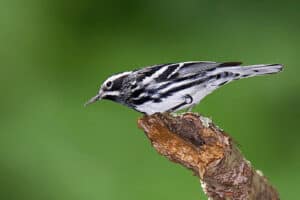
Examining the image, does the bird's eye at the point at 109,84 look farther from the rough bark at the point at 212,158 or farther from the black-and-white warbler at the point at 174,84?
the rough bark at the point at 212,158

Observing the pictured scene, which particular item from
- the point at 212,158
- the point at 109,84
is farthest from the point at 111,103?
the point at 212,158

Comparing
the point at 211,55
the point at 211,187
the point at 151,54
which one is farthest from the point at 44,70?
the point at 211,187

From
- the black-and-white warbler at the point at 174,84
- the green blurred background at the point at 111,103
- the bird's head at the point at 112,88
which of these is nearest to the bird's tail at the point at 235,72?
the black-and-white warbler at the point at 174,84

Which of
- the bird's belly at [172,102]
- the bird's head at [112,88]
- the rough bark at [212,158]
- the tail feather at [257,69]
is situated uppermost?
the bird's head at [112,88]

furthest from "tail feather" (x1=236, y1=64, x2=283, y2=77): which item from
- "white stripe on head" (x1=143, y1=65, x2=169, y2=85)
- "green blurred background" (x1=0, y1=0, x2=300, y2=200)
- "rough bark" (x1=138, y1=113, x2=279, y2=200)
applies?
"green blurred background" (x1=0, y1=0, x2=300, y2=200)

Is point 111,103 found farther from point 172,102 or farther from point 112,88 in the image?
point 172,102

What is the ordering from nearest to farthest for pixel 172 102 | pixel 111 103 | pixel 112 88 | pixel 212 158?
pixel 212 158 < pixel 172 102 < pixel 112 88 < pixel 111 103
